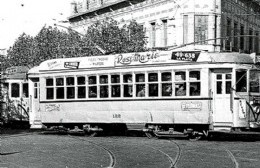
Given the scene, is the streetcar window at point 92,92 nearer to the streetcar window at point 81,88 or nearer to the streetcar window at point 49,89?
the streetcar window at point 81,88

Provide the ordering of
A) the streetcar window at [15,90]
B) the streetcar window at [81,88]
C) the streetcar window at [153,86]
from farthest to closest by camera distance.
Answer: the streetcar window at [15,90] → the streetcar window at [81,88] → the streetcar window at [153,86]

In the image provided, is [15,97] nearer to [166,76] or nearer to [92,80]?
[92,80]

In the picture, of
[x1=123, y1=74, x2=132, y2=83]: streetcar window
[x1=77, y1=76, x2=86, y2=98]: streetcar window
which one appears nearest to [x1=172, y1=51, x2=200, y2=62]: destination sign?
[x1=123, y1=74, x2=132, y2=83]: streetcar window

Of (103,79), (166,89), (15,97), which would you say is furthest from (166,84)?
(15,97)

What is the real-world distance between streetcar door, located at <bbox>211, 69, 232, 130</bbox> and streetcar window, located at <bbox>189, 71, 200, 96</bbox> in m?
0.49

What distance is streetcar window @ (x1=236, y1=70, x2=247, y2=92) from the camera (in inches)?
661

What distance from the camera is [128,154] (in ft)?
44.0

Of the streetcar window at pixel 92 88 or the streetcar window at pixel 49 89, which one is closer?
the streetcar window at pixel 92 88

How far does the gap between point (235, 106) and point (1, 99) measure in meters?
12.9

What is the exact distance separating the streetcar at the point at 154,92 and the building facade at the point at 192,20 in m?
9.58

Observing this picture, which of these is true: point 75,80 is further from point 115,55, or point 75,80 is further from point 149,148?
point 149,148

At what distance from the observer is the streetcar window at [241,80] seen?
661 inches

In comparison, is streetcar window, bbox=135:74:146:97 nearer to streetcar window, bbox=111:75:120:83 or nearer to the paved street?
streetcar window, bbox=111:75:120:83

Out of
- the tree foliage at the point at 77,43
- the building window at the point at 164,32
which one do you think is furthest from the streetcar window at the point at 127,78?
the building window at the point at 164,32
